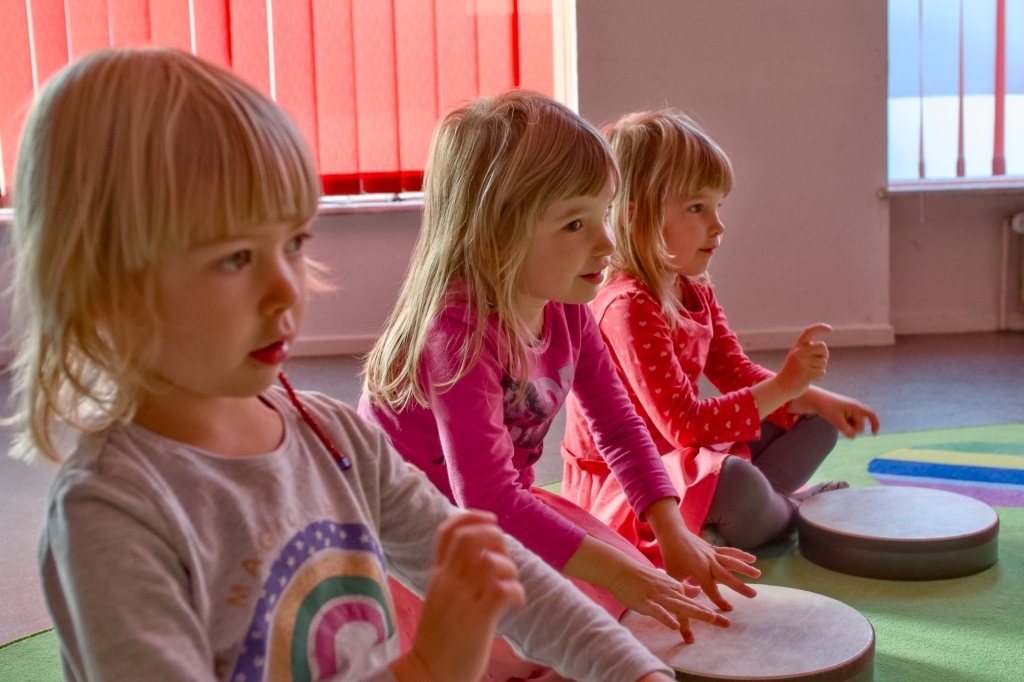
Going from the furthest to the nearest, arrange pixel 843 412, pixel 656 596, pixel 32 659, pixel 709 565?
pixel 843 412 → pixel 32 659 → pixel 709 565 → pixel 656 596

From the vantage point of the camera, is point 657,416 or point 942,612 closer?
point 942,612

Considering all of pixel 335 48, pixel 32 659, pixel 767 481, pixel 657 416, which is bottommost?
pixel 32 659

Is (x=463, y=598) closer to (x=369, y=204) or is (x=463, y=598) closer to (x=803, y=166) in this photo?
(x=803, y=166)

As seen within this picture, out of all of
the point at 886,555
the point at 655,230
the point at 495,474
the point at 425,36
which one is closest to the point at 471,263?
the point at 495,474

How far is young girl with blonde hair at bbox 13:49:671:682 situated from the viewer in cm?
62

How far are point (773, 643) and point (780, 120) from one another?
272 cm

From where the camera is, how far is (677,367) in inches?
63.7

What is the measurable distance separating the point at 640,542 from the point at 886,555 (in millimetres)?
359

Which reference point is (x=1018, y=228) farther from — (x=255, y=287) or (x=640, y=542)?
(x=255, y=287)

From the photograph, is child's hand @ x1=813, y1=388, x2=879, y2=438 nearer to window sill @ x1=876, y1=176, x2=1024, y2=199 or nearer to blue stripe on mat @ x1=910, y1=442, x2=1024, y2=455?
blue stripe on mat @ x1=910, y1=442, x2=1024, y2=455

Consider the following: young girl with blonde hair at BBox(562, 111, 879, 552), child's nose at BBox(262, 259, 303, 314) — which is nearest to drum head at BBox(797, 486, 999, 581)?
young girl with blonde hair at BBox(562, 111, 879, 552)

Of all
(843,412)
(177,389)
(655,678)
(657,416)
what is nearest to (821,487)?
(843,412)

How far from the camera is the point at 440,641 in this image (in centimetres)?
65

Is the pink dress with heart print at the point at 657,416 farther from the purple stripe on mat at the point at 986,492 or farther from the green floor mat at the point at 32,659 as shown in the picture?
the green floor mat at the point at 32,659
